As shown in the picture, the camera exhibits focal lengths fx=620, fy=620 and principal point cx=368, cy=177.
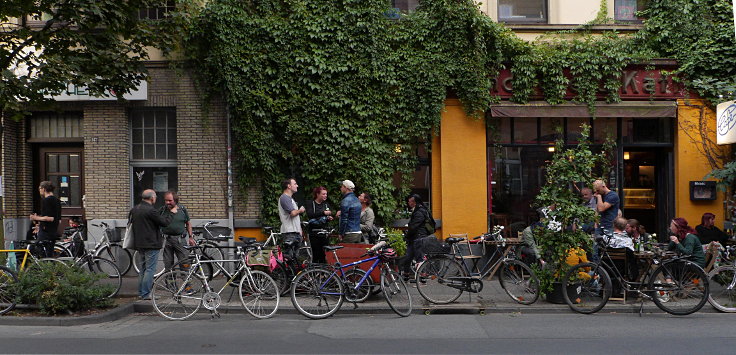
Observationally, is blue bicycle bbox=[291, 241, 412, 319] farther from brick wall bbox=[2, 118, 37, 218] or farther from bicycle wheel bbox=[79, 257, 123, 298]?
brick wall bbox=[2, 118, 37, 218]

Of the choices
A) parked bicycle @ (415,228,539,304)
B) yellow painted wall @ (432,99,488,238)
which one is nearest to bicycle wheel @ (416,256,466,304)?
parked bicycle @ (415,228,539,304)

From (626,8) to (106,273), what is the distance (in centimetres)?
1188

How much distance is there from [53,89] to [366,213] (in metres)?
5.62

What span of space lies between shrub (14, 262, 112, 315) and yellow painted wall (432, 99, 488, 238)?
688 cm

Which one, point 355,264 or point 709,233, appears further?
point 709,233

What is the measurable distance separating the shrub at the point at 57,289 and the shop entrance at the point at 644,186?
428 inches

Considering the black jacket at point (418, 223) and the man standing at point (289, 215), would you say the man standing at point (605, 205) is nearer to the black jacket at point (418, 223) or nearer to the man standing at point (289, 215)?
the black jacket at point (418, 223)

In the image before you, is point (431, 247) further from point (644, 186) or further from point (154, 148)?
point (154, 148)

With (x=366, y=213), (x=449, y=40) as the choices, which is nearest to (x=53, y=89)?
(x=366, y=213)

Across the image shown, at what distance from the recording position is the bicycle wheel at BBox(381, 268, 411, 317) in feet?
29.3

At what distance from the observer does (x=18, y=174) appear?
13.7m

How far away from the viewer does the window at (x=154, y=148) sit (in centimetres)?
1338

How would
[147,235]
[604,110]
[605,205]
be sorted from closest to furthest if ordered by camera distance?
[147,235] < [605,205] < [604,110]

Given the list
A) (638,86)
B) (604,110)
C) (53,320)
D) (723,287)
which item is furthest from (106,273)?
(638,86)
